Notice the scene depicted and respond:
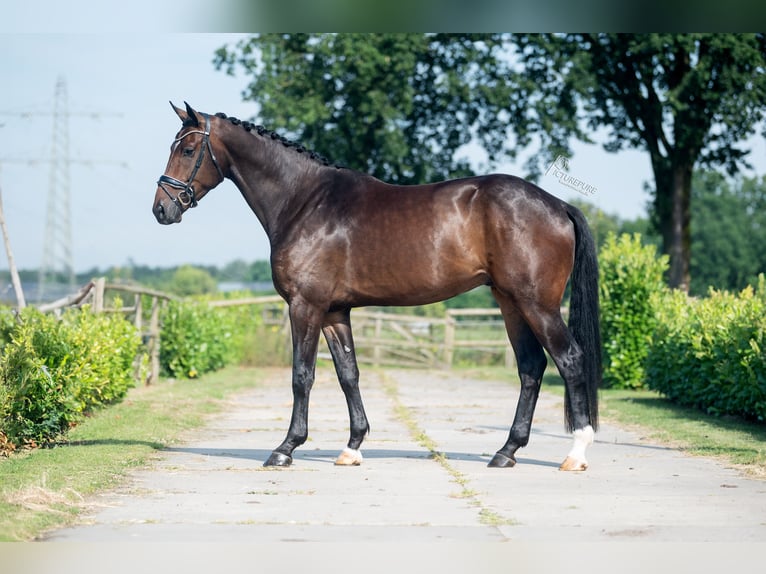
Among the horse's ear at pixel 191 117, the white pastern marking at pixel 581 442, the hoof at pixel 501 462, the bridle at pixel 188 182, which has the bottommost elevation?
the hoof at pixel 501 462

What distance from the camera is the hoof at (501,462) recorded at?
6.81m

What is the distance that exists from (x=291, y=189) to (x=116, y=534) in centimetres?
332

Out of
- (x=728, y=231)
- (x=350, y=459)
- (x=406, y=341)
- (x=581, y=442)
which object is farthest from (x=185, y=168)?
(x=728, y=231)

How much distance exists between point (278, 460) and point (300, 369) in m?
0.67

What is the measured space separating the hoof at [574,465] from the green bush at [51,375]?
3.96 metres

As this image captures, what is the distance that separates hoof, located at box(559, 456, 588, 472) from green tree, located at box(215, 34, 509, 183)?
611 inches

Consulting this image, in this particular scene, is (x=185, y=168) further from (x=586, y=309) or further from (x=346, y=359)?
(x=586, y=309)

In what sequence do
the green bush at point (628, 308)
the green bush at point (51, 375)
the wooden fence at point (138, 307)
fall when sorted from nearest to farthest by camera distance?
the green bush at point (51, 375) < the wooden fence at point (138, 307) < the green bush at point (628, 308)

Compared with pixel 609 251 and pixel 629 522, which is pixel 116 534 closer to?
pixel 629 522

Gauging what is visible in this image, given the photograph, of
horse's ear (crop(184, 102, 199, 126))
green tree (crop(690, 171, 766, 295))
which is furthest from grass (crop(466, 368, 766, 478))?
green tree (crop(690, 171, 766, 295))

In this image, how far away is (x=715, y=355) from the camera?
32.8 feet

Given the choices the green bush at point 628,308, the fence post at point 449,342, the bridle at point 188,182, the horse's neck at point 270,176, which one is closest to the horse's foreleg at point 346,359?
the horse's neck at point 270,176

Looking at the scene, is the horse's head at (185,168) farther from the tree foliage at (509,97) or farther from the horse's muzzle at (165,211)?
the tree foliage at (509,97)

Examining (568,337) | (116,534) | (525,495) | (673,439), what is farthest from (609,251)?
(116,534)
